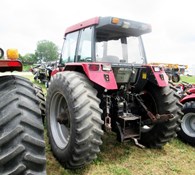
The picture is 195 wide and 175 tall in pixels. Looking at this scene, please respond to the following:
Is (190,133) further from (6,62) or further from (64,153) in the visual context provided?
(6,62)

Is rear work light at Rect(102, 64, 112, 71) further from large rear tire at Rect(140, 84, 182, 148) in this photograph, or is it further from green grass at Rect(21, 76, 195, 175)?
green grass at Rect(21, 76, 195, 175)

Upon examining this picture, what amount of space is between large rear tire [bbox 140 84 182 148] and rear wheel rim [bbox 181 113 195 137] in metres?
0.71

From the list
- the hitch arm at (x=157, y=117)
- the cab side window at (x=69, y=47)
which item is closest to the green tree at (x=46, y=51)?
the cab side window at (x=69, y=47)

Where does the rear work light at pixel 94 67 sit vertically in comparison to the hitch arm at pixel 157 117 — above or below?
above

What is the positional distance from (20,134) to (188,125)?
13.0ft

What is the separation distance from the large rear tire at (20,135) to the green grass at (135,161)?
168 centimetres

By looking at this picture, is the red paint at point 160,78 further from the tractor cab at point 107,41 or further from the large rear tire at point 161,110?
the tractor cab at point 107,41

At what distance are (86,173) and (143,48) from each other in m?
A: 2.43

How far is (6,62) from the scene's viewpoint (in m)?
2.05

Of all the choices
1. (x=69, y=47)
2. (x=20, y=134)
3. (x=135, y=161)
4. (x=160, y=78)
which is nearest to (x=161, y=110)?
(x=160, y=78)

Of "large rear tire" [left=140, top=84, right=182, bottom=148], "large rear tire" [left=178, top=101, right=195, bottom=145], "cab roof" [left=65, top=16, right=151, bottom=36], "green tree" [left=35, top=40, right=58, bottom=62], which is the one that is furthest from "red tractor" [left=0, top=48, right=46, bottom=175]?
"green tree" [left=35, top=40, right=58, bottom=62]

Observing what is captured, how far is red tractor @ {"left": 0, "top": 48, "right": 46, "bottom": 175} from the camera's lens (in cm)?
162

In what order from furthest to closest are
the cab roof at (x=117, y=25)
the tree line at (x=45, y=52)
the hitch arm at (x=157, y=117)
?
the tree line at (x=45, y=52), the hitch arm at (x=157, y=117), the cab roof at (x=117, y=25)

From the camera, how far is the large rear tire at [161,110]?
4.04 meters
